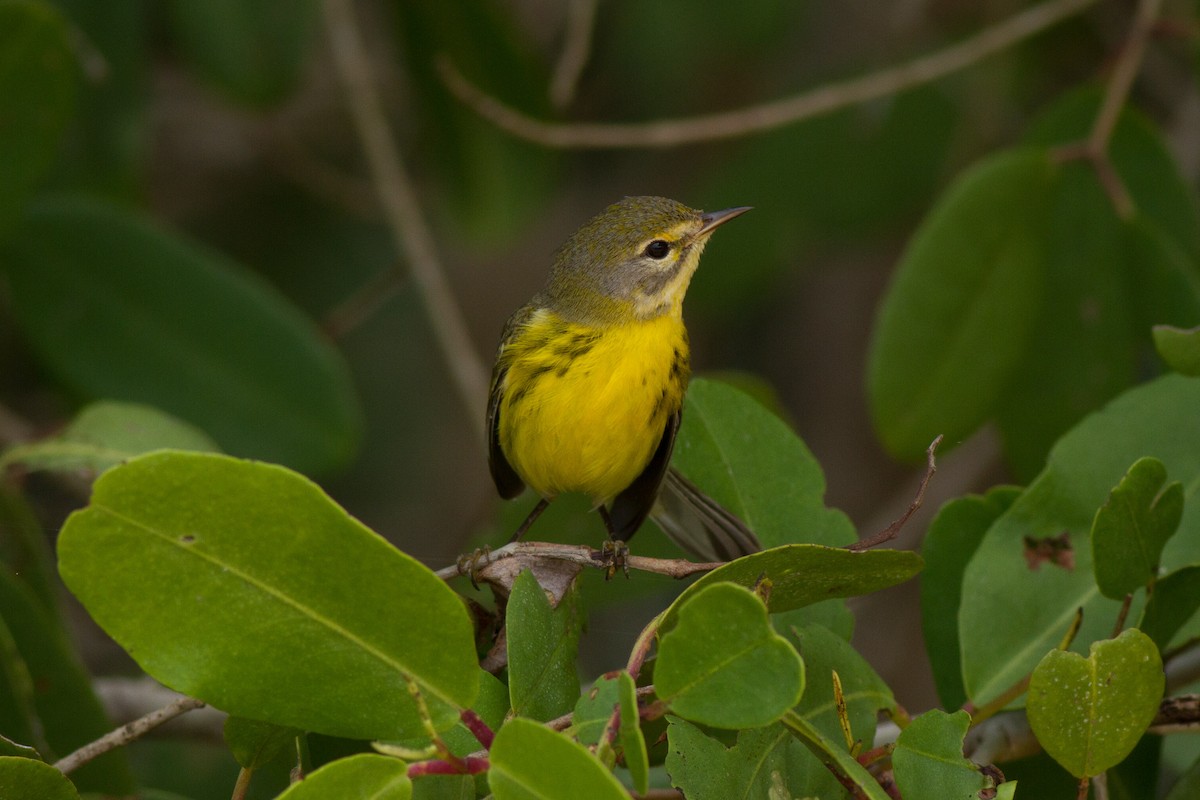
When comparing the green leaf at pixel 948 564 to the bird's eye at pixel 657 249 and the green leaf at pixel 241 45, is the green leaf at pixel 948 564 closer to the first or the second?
the bird's eye at pixel 657 249

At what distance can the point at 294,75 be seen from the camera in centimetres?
422

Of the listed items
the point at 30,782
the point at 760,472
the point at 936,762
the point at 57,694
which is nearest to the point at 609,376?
the point at 760,472

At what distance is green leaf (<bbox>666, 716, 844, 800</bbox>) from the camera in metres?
1.57

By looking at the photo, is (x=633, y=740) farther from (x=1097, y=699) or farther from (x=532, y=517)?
(x=532, y=517)

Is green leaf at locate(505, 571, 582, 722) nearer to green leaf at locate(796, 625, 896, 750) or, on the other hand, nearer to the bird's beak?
green leaf at locate(796, 625, 896, 750)

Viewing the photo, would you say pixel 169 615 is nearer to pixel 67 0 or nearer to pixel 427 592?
pixel 427 592

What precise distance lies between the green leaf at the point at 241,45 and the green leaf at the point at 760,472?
2.47 m

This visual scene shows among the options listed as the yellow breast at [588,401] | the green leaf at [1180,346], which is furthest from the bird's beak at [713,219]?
the green leaf at [1180,346]

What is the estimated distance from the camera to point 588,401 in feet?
9.92

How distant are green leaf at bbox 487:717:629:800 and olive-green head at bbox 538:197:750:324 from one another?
198cm

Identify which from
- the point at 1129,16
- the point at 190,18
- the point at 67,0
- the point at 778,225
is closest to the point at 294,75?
the point at 190,18

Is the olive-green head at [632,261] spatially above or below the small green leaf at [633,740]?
above

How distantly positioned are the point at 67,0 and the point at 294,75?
69cm

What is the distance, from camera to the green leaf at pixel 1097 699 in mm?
1562
